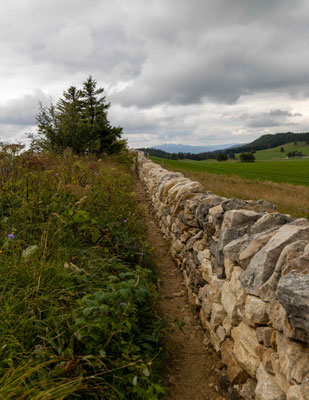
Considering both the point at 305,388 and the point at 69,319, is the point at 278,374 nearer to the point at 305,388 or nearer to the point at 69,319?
the point at 305,388

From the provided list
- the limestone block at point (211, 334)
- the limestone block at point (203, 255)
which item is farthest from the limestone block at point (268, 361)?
the limestone block at point (203, 255)

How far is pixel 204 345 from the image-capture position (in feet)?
10.8

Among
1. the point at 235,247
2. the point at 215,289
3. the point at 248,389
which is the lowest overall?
the point at 248,389

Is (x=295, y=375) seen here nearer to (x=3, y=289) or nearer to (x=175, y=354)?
(x=175, y=354)

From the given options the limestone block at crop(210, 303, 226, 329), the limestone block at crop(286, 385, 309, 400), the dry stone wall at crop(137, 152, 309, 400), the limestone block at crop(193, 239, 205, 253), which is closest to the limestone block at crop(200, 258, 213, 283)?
the dry stone wall at crop(137, 152, 309, 400)

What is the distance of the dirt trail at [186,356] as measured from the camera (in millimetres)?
2650

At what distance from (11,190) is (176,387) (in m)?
4.11

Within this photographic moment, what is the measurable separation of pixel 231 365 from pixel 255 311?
844 mm

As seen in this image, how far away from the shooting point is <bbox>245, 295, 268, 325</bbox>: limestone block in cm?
213

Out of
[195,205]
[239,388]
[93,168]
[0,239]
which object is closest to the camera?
[239,388]

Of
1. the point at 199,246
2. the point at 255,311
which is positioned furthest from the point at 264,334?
the point at 199,246

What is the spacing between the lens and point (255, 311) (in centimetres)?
219

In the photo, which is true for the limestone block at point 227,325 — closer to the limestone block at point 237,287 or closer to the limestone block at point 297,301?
the limestone block at point 237,287

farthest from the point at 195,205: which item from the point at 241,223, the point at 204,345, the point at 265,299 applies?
the point at 265,299
